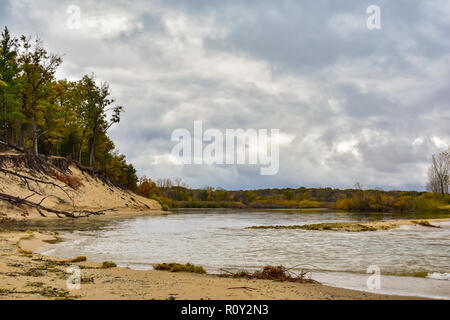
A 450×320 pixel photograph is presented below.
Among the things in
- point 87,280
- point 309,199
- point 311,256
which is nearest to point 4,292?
point 87,280

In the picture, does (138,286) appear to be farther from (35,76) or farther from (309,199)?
(309,199)

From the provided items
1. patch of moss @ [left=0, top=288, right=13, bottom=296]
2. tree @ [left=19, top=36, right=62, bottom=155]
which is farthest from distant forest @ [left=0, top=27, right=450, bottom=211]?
patch of moss @ [left=0, top=288, right=13, bottom=296]

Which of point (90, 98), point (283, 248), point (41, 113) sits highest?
point (90, 98)

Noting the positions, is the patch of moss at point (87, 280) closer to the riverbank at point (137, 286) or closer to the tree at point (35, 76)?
the riverbank at point (137, 286)

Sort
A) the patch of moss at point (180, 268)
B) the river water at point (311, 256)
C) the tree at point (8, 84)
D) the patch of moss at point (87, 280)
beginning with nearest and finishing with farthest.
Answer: the patch of moss at point (87, 280) < the river water at point (311, 256) < the patch of moss at point (180, 268) < the tree at point (8, 84)

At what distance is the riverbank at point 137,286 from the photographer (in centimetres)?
611

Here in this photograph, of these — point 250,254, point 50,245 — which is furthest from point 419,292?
point 50,245

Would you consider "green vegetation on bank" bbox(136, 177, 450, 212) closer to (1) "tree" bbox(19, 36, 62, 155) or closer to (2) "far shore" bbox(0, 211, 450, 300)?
(1) "tree" bbox(19, 36, 62, 155)

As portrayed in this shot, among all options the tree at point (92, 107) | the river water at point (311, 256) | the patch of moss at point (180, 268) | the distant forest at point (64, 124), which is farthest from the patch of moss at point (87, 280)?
the tree at point (92, 107)

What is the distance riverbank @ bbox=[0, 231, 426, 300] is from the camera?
6.11 meters

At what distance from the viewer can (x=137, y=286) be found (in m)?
6.98

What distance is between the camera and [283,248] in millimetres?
15086

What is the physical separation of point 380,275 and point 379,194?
64968 millimetres
